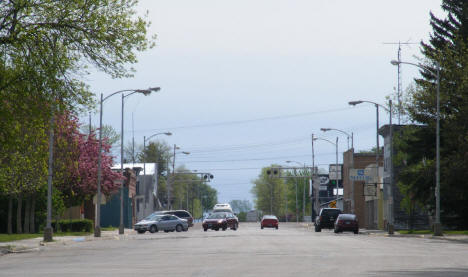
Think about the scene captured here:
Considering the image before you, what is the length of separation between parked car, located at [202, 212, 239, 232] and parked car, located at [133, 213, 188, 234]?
1758mm

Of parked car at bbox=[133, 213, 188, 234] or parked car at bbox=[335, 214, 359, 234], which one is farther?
parked car at bbox=[133, 213, 188, 234]

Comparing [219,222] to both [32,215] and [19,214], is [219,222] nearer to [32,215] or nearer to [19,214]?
[32,215]

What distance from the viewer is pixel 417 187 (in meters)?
56.9

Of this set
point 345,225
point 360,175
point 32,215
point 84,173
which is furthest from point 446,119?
point 32,215

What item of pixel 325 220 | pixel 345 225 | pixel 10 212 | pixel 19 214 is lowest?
pixel 345 225

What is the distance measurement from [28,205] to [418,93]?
2588 cm

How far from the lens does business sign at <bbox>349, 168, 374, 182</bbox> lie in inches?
2820

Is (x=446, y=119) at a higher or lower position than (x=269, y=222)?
higher

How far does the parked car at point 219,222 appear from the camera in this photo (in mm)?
63781

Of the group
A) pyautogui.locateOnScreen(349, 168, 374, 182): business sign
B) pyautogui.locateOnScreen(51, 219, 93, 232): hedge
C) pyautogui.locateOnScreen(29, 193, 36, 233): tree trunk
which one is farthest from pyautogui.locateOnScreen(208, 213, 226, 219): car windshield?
pyautogui.locateOnScreen(29, 193, 36, 233): tree trunk

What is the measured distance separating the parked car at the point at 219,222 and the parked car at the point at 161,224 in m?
1.76

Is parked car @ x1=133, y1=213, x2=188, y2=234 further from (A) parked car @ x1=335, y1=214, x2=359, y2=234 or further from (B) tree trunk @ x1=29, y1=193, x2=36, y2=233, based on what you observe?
(A) parked car @ x1=335, y1=214, x2=359, y2=234

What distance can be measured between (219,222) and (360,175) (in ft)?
47.1

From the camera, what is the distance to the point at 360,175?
236 ft
